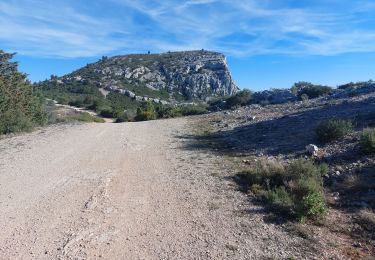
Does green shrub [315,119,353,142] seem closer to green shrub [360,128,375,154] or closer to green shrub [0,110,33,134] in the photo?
green shrub [360,128,375,154]

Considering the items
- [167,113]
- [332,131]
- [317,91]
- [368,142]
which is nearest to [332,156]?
[368,142]

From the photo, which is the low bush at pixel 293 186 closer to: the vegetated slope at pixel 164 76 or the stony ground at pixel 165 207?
the stony ground at pixel 165 207

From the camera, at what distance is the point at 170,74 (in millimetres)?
111375

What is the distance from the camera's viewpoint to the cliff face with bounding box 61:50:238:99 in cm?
10631

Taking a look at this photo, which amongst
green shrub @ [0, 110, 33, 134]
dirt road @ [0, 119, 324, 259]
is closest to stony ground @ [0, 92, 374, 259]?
dirt road @ [0, 119, 324, 259]

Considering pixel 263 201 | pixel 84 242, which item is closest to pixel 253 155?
pixel 263 201

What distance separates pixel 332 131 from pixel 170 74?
3907 inches

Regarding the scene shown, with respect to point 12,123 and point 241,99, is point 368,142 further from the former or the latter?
point 241,99

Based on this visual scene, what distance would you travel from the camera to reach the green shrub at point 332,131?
1375 cm

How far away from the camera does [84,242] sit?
23.3ft

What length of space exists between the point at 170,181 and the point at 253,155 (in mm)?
4127

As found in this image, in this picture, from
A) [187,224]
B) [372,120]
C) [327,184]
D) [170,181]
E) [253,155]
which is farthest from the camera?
[372,120]

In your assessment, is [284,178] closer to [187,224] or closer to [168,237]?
[187,224]

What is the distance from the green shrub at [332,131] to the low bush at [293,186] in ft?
10.2
